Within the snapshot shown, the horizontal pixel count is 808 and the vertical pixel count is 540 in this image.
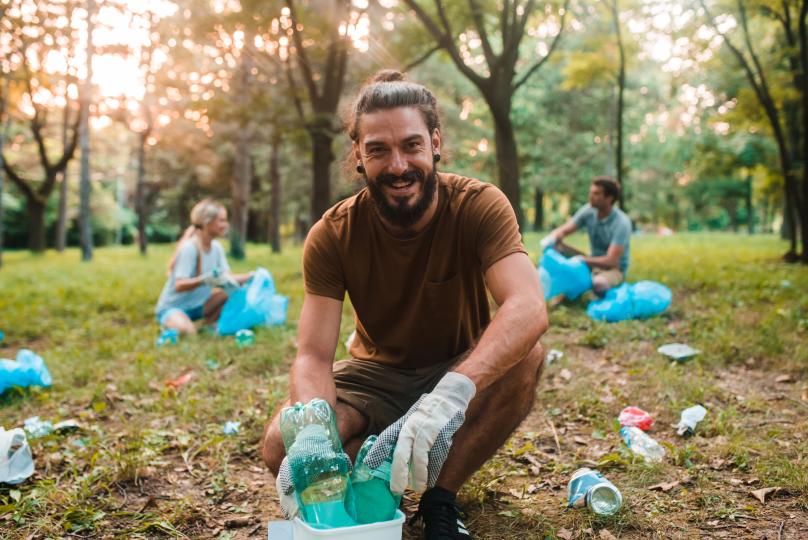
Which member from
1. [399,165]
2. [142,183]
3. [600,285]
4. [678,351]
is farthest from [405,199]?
[142,183]

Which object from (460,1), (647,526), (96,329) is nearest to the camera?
(647,526)

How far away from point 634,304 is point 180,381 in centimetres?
373

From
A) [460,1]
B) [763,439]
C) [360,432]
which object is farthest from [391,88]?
[460,1]

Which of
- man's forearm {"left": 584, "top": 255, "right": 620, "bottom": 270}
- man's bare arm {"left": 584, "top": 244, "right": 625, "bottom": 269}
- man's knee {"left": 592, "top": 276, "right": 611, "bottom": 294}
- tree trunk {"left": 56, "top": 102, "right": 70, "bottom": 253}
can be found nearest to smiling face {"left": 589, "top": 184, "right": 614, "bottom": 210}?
man's bare arm {"left": 584, "top": 244, "right": 625, "bottom": 269}

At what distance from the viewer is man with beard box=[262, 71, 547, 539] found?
2.27m

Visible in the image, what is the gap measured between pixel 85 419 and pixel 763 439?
3.63 m

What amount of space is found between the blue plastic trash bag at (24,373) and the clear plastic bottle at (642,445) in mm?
3649

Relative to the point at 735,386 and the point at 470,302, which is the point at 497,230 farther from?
the point at 735,386

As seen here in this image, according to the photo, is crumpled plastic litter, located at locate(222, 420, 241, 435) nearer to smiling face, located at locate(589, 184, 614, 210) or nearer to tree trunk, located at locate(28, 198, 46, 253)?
smiling face, located at locate(589, 184, 614, 210)

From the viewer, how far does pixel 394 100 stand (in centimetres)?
249

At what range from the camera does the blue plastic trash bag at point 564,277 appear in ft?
20.0

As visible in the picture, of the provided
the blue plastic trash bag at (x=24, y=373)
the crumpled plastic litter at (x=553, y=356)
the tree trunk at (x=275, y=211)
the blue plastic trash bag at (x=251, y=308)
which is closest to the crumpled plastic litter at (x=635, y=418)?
the crumpled plastic litter at (x=553, y=356)

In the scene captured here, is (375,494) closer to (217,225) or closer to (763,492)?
(763,492)

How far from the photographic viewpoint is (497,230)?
7.99ft
